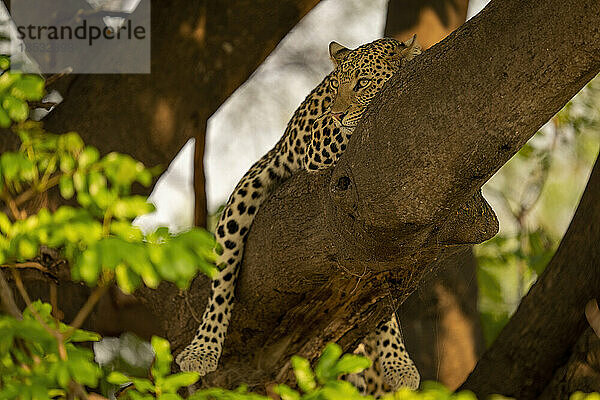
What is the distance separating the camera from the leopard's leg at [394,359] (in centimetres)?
273

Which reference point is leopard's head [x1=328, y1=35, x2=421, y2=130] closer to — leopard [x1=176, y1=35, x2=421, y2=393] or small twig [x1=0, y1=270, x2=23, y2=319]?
leopard [x1=176, y1=35, x2=421, y2=393]

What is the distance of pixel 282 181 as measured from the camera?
9.17 ft

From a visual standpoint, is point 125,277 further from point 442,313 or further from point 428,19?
point 428,19

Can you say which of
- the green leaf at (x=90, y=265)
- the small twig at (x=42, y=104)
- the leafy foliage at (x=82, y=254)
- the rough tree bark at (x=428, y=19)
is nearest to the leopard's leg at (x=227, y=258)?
the small twig at (x=42, y=104)

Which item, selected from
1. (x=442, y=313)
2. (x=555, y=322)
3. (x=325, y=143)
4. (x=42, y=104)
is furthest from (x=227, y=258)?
(x=442, y=313)

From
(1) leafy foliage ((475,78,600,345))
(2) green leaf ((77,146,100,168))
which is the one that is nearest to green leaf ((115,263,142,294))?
(2) green leaf ((77,146,100,168))

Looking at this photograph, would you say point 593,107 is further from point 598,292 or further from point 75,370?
point 75,370

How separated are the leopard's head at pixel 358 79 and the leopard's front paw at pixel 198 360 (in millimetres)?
899

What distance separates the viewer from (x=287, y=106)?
16.8 ft

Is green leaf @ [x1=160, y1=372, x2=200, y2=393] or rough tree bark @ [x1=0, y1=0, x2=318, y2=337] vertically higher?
rough tree bark @ [x1=0, y1=0, x2=318, y2=337]

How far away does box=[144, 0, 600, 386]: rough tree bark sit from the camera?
1559 mm

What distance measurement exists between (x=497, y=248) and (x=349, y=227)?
345cm

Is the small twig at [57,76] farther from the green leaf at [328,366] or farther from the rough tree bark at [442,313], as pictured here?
the green leaf at [328,366]

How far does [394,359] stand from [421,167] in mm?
1220
